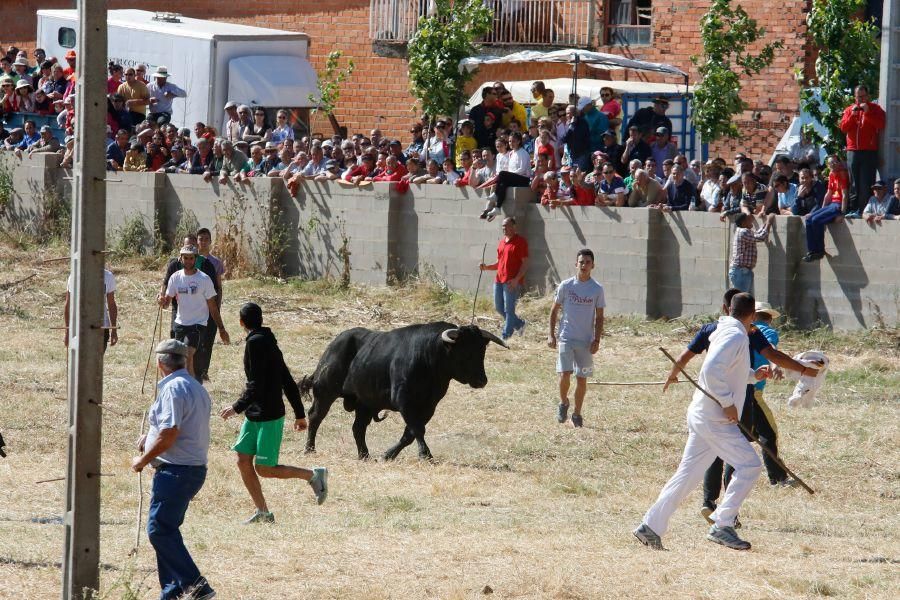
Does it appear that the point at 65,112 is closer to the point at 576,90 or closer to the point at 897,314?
the point at 576,90

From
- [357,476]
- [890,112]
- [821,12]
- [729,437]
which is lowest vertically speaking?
[357,476]

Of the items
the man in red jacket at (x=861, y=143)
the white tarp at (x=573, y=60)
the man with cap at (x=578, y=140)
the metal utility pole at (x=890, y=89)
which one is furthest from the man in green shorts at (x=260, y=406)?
the white tarp at (x=573, y=60)

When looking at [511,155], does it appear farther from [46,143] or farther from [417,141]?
[46,143]

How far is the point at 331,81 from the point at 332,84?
4.82 ft

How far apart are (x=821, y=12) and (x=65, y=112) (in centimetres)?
1461

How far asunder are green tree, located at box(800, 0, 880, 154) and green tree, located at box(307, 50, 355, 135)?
37.0ft

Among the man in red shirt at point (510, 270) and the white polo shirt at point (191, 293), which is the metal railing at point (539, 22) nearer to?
the man in red shirt at point (510, 270)

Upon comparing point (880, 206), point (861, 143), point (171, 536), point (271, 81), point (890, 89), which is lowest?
point (171, 536)

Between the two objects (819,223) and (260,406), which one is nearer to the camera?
(260,406)

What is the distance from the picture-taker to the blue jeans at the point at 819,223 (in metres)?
20.0

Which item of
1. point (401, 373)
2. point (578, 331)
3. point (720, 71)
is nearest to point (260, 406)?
point (401, 373)

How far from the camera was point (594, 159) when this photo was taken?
22797 millimetres

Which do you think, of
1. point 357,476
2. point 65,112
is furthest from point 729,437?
point 65,112

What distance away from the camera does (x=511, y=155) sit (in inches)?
909
